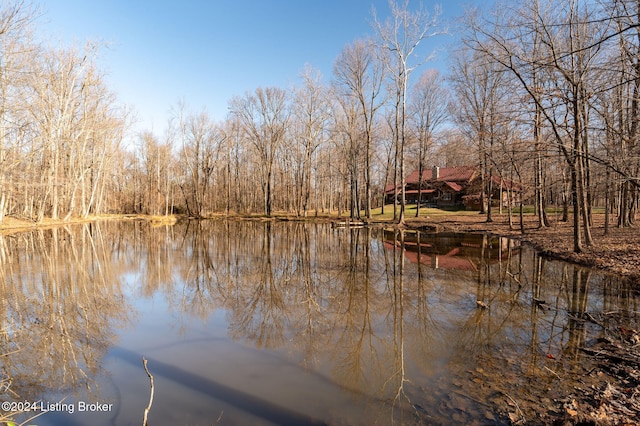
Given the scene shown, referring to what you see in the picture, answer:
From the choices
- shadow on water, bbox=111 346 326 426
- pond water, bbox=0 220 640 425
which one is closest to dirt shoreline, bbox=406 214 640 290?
pond water, bbox=0 220 640 425

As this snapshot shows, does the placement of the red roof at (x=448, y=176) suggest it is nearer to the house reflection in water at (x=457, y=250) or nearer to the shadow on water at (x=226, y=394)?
the house reflection in water at (x=457, y=250)

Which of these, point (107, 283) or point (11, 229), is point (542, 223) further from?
point (11, 229)

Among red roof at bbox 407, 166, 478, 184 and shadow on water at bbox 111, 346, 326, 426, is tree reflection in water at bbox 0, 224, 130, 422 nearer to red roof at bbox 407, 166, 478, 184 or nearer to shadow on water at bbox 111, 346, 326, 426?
shadow on water at bbox 111, 346, 326, 426

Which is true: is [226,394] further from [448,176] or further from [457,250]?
[448,176]

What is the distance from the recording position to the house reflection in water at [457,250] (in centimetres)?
1278

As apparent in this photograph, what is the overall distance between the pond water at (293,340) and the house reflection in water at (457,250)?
93 cm

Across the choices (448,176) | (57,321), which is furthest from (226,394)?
(448,176)

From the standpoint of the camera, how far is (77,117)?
3297cm

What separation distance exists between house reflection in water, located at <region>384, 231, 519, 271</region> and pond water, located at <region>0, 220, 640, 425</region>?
0.93 metres

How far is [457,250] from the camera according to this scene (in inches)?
620

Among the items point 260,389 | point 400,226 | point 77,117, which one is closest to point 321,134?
point 400,226

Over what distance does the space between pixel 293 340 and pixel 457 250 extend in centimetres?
1229

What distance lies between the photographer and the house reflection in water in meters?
12.8

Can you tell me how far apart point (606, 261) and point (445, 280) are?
20.1 feet
